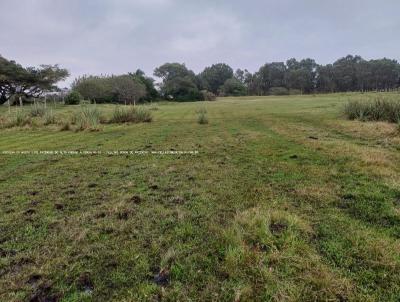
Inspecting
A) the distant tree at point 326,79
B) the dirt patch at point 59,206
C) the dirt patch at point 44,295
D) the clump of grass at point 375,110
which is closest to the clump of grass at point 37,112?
the dirt patch at point 59,206

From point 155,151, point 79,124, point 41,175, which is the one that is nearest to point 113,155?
point 155,151

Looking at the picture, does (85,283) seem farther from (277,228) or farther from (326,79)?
(326,79)

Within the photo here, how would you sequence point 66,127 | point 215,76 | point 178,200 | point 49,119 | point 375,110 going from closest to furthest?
point 178,200
point 66,127
point 375,110
point 49,119
point 215,76

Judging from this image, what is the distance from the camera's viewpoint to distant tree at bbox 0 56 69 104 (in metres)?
31.1

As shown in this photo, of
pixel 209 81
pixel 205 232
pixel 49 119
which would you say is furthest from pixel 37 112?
pixel 209 81

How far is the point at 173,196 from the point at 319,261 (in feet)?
6.51

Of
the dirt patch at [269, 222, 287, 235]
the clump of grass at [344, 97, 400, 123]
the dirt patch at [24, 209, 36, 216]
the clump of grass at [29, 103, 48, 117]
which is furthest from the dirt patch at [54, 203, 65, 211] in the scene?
the clump of grass at [29, 103, 48, 117]

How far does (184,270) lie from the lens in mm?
2023

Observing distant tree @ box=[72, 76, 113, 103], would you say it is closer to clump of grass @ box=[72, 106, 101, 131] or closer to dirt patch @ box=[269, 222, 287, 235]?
clump of grass @ box=[72, 106, 101, 131]

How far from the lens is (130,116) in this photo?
14469 mm

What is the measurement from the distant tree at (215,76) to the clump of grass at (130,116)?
65321 mm

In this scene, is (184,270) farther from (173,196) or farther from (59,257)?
(173,196)

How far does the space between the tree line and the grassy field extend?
34.6 metres

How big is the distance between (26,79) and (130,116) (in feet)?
87.8
